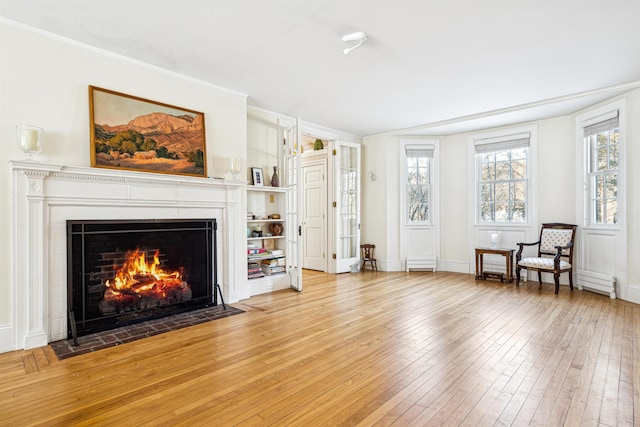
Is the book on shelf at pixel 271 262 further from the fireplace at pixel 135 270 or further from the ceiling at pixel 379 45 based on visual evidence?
the ceiling at pixel 379 45

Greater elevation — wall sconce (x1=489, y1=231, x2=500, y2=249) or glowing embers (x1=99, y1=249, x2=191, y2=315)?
wall sconce (x1=489, y1=231, x2=500, y2=249)

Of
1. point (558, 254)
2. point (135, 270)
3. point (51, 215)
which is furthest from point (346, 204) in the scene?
point (51, 215)

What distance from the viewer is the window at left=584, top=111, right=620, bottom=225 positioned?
15.4ft

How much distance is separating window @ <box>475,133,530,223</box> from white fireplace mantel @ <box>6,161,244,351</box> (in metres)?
5.41

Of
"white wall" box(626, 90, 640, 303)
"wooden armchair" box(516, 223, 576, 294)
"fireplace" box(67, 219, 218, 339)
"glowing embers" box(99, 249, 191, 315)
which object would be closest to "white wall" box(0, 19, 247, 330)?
"fireplace" box(67, 219, 218, 339)

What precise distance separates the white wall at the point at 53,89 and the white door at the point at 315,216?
3.33 meters

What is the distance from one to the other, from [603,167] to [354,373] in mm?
4966

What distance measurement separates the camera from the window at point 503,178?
19.4 feet

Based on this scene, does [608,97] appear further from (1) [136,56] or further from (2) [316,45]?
(1) [136,56]

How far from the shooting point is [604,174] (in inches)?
191

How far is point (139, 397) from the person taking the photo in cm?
206

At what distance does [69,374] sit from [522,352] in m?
3.44

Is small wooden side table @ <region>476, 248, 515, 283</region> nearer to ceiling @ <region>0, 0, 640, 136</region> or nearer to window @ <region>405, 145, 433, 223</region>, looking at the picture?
window @ <region>405, 145, 433, 223</region>

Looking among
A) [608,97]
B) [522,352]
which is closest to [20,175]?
[522,352]
